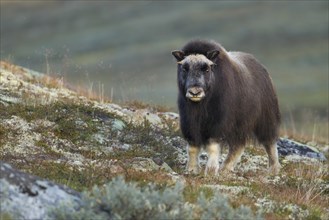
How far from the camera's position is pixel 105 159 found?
14.0 meters

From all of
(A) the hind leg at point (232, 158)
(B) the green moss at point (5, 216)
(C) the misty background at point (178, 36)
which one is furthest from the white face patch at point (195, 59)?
(C) the misty background at point (178, 36)

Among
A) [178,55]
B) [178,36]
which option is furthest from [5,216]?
[178,36]

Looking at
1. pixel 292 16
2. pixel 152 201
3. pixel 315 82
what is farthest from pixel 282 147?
pixel 292 16

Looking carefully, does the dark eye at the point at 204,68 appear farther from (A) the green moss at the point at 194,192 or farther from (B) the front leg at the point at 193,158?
(A) the green moss at the point at 194,192

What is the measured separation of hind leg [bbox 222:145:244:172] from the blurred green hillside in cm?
10125

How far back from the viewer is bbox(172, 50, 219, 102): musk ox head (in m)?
14.6

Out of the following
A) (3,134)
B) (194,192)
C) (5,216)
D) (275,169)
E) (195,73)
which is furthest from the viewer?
(275,169)

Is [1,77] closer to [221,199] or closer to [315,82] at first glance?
[221,199]

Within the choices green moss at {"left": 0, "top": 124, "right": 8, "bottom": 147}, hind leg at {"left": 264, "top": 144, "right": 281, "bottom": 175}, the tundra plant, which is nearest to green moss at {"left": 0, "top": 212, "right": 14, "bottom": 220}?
the tundra plant

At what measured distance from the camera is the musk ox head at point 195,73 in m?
14.6

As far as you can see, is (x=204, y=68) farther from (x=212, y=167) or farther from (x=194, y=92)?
(x=212, y=167)

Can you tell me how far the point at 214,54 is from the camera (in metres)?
15.2

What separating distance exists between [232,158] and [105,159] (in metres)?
3.31

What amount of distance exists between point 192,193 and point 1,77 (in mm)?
9618
